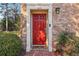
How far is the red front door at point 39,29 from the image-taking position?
30.0 feet

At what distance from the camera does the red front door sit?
30.0ft

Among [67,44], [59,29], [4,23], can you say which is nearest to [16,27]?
[4,23]

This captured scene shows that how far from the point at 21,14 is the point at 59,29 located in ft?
6.10

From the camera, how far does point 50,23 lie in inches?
338

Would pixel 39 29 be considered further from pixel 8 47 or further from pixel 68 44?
pixel 8 47

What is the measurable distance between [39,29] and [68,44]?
2.07m

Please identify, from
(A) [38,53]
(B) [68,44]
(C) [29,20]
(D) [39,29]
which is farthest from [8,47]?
(D) [39,29]

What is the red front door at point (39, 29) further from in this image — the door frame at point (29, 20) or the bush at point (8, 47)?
the bush at point (8, 47)

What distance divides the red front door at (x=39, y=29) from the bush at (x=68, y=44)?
1195mm

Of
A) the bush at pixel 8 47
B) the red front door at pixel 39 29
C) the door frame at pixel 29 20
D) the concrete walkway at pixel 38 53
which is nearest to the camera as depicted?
the bush at pixel 8 47

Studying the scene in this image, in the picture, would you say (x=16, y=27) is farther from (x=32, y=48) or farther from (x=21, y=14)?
(x=32, y=48)

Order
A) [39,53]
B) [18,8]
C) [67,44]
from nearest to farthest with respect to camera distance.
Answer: [67,44] < [39,53] < [18,8]

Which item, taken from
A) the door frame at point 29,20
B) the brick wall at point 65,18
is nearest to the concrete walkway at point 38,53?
the door frame at point 29,20

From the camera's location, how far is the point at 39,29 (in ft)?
30.5
